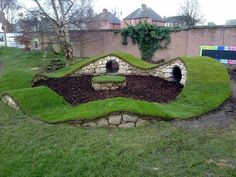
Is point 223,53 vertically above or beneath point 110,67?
above

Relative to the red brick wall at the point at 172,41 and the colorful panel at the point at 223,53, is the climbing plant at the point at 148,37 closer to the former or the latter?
the red brick wall at the point at 172,41

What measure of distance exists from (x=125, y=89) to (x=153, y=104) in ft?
8.35

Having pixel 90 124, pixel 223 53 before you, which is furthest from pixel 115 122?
pixel 223 53

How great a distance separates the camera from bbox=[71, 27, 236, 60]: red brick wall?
1332 centimetres

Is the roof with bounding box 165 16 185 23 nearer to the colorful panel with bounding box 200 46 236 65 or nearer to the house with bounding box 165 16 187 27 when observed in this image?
the house with bounding box 165 16 187 27

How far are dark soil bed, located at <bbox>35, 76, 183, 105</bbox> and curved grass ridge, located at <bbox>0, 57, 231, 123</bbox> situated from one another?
58 centimetres

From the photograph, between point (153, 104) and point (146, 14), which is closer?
point (153, 104)

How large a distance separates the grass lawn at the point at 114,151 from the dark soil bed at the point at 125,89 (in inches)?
88.3

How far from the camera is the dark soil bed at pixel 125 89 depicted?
7777 millimetres

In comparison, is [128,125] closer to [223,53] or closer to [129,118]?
[129,118]

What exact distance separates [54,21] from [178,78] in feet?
A: 33.0

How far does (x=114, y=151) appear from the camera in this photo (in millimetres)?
4305

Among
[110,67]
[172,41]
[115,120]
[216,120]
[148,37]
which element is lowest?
[216,120]

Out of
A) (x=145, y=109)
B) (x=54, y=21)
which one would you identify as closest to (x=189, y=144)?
(x=145, y=109)
